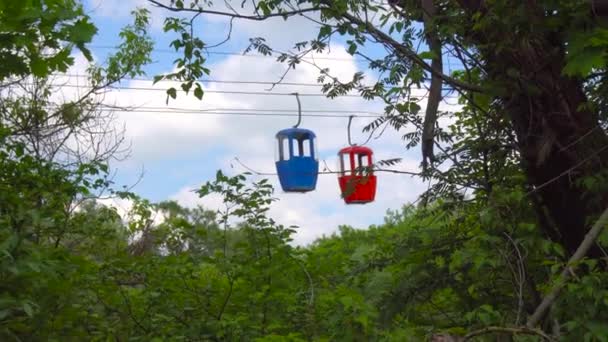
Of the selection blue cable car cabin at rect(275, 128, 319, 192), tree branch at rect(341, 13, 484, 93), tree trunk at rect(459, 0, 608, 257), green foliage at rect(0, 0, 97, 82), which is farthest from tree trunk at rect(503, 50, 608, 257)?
blue cable car cabin at rect(275, 128, 319, 192)

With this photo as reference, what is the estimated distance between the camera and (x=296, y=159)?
14.4 m

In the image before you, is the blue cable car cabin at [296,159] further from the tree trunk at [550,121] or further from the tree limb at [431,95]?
the tree trunk at [550,121]

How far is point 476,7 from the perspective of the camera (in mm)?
3980

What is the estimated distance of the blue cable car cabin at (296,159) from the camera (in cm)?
1417

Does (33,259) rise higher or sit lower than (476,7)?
lower

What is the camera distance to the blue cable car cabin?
1417 cm

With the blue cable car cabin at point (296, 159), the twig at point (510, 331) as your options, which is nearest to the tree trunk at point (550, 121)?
the twig at point (510, 331)

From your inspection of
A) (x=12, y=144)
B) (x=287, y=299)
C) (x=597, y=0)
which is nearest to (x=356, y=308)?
(x=287, y=299)

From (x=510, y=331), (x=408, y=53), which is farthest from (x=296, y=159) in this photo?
(x=510, y=331)

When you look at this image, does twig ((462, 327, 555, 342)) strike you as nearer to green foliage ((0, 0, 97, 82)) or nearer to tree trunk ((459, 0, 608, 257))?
tree trunk ((459, 0, 608, 257))

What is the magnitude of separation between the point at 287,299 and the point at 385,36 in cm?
147

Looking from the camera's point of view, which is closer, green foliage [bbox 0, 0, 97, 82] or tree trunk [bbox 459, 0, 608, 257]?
green foliage [bbox 0, 0, 97, 82]

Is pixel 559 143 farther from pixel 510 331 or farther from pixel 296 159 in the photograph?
pixel 296 159

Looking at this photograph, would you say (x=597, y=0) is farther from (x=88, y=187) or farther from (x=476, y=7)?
(x=88, y=187)
